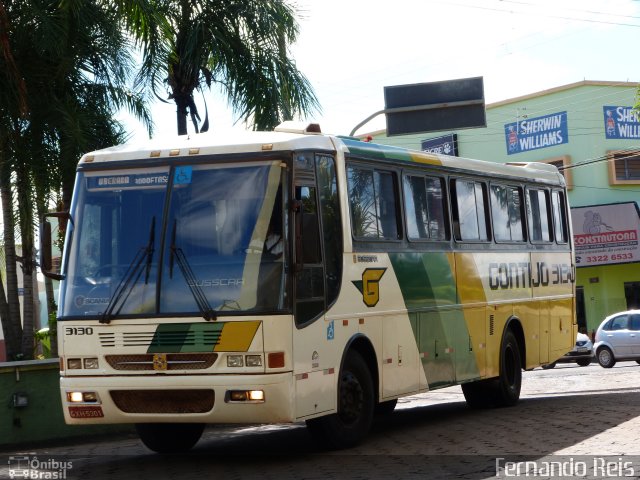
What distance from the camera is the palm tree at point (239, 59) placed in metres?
19.9

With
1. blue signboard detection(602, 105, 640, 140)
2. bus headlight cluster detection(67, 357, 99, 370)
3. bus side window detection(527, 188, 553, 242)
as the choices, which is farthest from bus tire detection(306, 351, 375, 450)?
blue signboard detection(602, 105, 640, 140)

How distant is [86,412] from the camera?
11.6 meters

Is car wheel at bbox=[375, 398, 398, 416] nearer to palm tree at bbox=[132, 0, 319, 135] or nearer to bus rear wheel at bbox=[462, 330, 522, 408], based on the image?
bus rear wheel at bbox=[462, 330, 522, 408]

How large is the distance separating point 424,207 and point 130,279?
14.3ft

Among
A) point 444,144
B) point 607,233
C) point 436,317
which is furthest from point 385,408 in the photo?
point 444,144

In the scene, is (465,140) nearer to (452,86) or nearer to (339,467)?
(452,86)

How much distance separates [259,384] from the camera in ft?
35.9

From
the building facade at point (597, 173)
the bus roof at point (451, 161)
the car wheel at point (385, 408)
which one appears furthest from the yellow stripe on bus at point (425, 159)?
the building facade at point (597, 173)

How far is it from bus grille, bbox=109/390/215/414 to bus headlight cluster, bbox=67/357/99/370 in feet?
1.07

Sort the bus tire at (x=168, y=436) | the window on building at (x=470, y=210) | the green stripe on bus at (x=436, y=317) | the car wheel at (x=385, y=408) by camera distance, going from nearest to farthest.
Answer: the bus tire at (x=168, y=436), the green stripe on bus at (x=436, y=317), the window on building at (x=470, y=210), the car wheel at (x=385, y=408)

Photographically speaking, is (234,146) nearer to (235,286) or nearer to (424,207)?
(235,286)

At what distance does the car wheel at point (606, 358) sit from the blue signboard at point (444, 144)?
20995mm

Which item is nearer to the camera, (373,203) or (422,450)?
(422,450)

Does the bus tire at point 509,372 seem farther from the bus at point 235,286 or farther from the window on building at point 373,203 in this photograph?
the window on building at point 373,203
